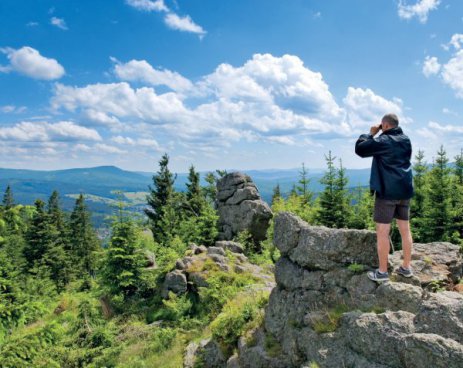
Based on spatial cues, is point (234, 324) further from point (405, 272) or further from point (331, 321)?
point (405, 272)

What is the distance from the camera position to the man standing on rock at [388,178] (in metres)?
7.06

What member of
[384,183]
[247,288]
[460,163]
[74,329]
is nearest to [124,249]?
[74,329]

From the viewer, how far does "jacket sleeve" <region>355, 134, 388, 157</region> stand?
23.4ft

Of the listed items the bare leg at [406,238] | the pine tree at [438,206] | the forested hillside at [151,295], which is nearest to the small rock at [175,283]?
the forested hillside at [151,295]

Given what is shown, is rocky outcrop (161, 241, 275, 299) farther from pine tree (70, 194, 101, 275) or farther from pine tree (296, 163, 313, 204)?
pine tree (70, 194, 101, 275)

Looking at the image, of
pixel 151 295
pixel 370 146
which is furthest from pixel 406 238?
pixel 151 295

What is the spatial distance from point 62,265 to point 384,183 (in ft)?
169

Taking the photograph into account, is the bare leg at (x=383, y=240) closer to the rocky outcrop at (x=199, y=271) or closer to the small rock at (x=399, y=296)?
the small rock at (x=399, y=296)

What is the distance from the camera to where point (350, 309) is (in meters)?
7.48

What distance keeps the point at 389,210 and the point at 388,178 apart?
2.23 feet

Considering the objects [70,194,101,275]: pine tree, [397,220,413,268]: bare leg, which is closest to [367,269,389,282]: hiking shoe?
[397,220,413,268]: bare leg

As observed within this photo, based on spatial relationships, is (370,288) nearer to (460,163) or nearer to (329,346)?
(329,346)

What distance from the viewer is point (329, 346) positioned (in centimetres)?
692

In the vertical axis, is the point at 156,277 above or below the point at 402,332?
below
